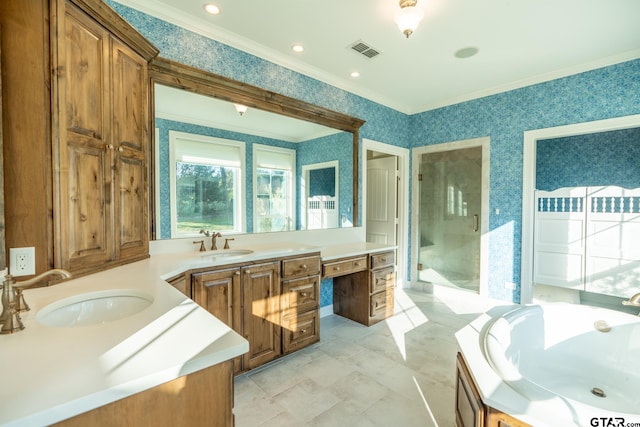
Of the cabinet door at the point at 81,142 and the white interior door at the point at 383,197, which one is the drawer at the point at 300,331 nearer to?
the cabinet door at the point at 81,142

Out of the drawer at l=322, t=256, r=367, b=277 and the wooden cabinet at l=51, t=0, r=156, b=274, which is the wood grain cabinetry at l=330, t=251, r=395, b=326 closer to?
the drawer at l=322, t=256, r=367, b=277

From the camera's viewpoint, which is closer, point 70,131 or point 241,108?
point 70,131

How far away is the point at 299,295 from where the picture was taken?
8.36 ft

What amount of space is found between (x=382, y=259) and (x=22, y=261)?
2.87 meters

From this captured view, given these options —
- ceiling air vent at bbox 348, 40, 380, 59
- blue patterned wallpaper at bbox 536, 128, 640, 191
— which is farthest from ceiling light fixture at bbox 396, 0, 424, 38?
blue patterned wallpaper at bbox 536, 128, 640, 191

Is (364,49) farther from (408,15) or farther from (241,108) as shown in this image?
(241,108)

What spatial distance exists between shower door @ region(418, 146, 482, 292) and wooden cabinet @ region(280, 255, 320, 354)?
8.18 feet

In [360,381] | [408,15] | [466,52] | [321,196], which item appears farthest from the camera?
[321,196]

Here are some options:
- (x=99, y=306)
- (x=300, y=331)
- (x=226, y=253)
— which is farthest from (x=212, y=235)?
(x=99, y=306)

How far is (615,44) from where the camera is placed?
9.01ft

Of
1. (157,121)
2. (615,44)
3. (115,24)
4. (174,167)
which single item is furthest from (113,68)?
(615,44)

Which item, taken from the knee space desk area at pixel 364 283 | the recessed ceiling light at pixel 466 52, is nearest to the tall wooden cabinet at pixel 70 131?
the knee space desk area at pixel 364 283

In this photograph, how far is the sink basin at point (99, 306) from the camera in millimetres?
1213

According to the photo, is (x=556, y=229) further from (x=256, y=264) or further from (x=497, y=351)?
(x=256, y=264)
